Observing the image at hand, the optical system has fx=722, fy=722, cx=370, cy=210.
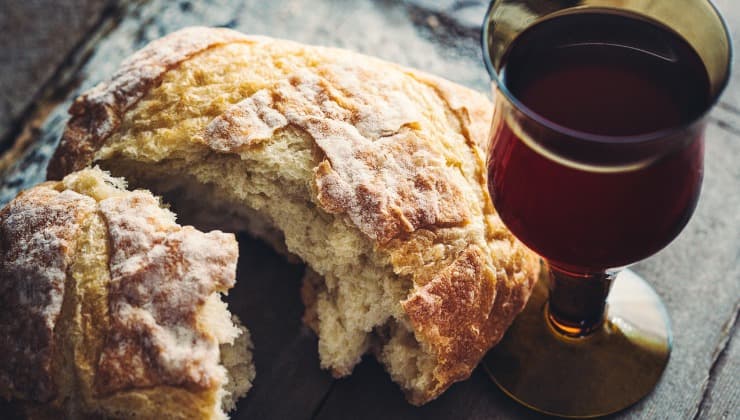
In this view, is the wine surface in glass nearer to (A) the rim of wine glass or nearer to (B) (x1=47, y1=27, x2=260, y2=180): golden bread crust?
(A) the rim of wine glass

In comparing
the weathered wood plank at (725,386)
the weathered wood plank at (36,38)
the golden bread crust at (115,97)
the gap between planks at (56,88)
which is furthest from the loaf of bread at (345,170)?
the weathered wood plank at (36,38)

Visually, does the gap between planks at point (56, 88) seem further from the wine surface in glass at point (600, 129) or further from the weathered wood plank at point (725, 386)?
the weathered wood plank at point (725, 386)

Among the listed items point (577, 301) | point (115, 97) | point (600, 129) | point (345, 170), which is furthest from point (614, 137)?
point (115, 97)

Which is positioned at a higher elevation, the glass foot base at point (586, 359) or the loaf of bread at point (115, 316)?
the loaf of bread at point (115, 316)

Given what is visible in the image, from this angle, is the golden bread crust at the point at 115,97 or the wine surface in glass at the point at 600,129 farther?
the golden bread crust at the point at 115,97

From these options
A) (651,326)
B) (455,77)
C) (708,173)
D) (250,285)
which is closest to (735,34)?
(708,173)

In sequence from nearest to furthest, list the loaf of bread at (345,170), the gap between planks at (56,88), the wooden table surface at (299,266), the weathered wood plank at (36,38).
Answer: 1. the loaf of bread at (345,170)
2. the wooden table surface at (299,266)
3. the gap between planks at (56,88)
4. the weathered wood plank at (36,38)

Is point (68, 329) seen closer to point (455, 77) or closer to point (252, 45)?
point (252, 45)
